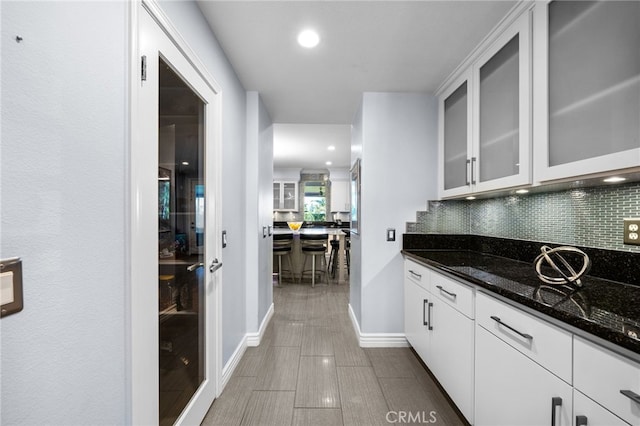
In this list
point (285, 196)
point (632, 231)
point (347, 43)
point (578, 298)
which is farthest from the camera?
point (285, 196)

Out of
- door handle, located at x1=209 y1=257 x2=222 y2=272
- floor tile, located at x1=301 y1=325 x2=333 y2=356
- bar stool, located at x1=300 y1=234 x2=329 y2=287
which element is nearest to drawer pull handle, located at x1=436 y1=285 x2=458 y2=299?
floor tile, located at x1=301 y1=325 x2=333 y2=356

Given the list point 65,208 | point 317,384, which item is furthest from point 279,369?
point 65,208

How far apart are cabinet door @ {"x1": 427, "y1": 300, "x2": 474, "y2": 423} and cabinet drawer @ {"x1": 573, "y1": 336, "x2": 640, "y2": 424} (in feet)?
2.08

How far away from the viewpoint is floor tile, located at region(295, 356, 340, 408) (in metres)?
1.87

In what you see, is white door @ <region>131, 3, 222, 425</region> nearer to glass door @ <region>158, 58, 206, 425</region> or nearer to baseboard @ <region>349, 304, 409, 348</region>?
glass door @ <region>158, 58, 206, 425</region>

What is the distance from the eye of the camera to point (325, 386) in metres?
2.05

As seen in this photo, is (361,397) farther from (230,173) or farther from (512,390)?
(230,173)

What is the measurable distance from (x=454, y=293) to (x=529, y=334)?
587 millimetres

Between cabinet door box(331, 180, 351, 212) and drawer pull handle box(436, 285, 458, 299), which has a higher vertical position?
cabinet door box(331, 180, 351, 212)

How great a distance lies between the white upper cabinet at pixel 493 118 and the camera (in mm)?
1543

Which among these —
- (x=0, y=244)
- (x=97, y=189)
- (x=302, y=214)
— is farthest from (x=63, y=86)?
(x=302, y=214)

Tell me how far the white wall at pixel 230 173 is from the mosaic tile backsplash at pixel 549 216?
1.65 m

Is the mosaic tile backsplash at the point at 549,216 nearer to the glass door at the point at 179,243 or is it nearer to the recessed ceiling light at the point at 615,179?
the recessed ceiling light at the point at 615,179

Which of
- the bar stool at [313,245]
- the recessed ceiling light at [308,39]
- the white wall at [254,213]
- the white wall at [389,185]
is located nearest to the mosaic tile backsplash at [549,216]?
the white wall at [389,185]
